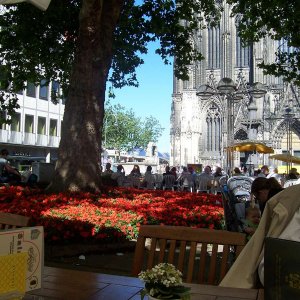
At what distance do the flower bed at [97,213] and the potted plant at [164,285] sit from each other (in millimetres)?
5145

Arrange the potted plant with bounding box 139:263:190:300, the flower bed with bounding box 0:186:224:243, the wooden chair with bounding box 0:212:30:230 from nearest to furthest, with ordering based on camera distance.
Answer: the potted plant with bounding box 139:263:190:300
the wooden chair with bounding box 0:212:30:230
the flower bed with bounding box 0:186:224:243

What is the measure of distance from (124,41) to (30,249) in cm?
1558

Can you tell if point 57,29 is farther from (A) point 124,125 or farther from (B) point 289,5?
(A) point 124,125

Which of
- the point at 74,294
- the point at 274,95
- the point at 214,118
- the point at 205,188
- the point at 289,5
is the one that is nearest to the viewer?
the point at 74,294

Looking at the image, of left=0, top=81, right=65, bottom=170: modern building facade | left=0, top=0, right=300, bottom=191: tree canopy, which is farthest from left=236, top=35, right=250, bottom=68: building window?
left=0, top=0, right=300, bottom=191: tree canopy

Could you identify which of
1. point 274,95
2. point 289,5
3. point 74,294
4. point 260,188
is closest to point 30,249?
point 74,294

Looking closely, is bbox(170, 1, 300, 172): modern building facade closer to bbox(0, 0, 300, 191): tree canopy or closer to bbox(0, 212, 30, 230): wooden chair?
bbox(0, 0, 300, 191): tree canopy

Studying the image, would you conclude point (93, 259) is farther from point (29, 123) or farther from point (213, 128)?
point (213, 128)

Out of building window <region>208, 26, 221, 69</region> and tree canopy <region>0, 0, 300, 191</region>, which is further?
building window <region>208, 26, 221, 69</region>

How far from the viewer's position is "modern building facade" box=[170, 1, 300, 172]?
166 feet

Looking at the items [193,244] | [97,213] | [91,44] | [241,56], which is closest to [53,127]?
[241,56]

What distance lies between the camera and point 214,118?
184 ft

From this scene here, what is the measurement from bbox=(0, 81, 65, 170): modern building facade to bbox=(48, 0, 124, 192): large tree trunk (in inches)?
1334

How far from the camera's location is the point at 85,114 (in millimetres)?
10477
